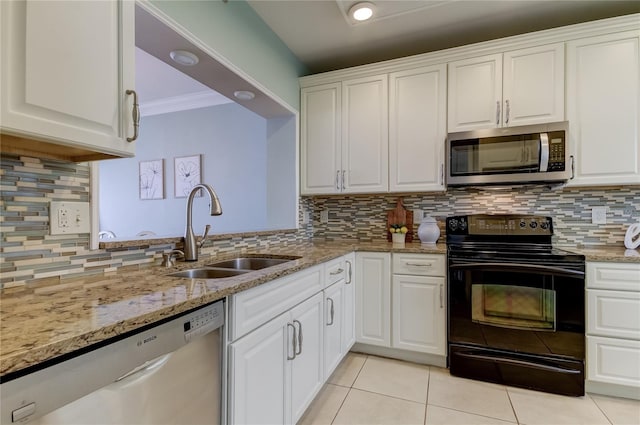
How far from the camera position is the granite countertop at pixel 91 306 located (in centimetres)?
59

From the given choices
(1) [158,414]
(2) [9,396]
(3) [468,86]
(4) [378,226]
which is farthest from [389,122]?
(2) [9,396]

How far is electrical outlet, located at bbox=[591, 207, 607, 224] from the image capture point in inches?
91.2

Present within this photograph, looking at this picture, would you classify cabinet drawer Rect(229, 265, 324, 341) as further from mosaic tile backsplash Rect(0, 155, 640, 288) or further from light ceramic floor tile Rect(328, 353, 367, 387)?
light ceramic floor tile Rect(328, 353, 367, 387)

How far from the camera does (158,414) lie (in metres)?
0.83

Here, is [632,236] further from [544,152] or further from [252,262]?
[252,262]

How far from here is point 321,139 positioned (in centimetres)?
279

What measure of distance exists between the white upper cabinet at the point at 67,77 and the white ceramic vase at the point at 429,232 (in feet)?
7.34

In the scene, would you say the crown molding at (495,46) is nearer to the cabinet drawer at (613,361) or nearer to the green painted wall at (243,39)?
the green painted wall at (243,39)

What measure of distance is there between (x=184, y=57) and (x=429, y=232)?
2168mm

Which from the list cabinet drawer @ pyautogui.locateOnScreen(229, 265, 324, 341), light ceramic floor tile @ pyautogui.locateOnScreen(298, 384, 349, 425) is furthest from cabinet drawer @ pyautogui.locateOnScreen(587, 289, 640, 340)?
cabinet drawer @ pyautogui.locateOnScreen(229, 265, 324, 341)

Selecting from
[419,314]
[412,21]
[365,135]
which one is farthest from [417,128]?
[419,314]

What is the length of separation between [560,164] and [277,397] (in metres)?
2.30

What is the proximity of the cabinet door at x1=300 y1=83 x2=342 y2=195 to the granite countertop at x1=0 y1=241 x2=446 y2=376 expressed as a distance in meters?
1.51

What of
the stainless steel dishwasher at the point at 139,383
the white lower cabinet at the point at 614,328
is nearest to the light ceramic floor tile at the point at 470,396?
the white lower cabinet at the point at 614,328
